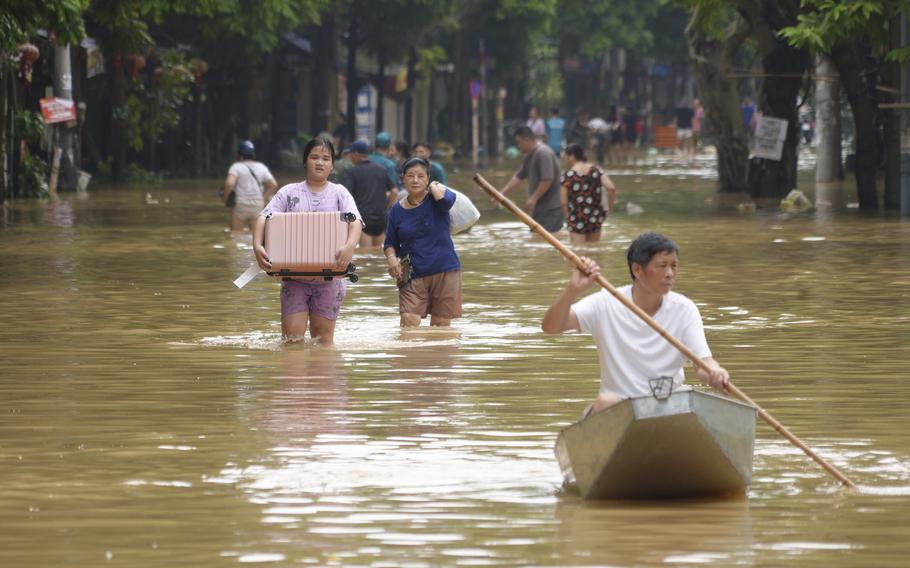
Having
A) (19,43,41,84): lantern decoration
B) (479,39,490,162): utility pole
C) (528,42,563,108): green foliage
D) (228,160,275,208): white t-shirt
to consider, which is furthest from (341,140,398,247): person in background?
(528,42,563,108): green foliage

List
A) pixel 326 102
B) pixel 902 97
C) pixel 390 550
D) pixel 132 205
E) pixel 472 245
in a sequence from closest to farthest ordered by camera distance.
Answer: pixel 390 550, pixel 472 245, pixel 902 97, pixel 132 205, pixel 326 102

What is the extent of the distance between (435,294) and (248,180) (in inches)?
445

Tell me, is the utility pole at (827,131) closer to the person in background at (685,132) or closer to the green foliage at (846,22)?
the green foliage at (846,22)

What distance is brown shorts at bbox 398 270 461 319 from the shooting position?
47.1 ft

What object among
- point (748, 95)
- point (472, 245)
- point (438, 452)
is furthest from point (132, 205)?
point (748, 95)

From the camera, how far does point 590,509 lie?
8.02m

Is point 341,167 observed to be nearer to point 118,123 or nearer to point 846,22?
point 846,22

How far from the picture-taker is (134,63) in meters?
41.3

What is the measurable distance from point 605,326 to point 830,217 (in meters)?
20.8

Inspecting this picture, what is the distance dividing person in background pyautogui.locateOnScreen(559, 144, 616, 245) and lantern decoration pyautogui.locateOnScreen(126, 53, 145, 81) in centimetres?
1903

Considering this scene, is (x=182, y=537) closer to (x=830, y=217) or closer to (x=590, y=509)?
(x=590, y=509)

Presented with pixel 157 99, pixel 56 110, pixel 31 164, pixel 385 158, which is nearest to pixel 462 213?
pixel 385 158

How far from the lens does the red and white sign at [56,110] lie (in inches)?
1409

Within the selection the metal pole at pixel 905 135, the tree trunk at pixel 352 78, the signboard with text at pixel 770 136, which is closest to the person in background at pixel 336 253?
the metal pole at pixel 905 135
